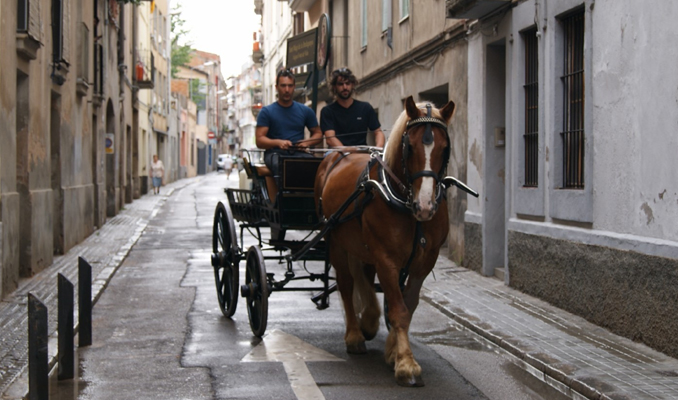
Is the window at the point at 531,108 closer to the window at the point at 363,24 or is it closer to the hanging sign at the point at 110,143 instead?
the window at the point at 363,24

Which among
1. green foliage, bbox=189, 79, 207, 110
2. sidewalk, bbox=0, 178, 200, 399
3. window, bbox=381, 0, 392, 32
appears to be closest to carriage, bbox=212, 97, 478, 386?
sidewalk, bbox=0, 178, 200, 399

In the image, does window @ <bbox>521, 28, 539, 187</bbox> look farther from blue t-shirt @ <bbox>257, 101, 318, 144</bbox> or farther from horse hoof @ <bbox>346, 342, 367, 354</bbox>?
horse hoof @ <bbox>346, 342, 367, 354</bbox>

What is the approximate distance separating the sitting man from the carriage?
205 millimetres

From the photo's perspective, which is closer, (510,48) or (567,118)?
(567,118)

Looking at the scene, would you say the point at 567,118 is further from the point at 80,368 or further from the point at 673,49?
the point at 80,368

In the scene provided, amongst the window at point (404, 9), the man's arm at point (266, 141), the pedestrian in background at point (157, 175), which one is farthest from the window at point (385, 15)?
the pedestrian in background at point (157, 175)

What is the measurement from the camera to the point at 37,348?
5227mm

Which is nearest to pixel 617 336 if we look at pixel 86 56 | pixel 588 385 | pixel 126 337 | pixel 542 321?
pixel 542 321

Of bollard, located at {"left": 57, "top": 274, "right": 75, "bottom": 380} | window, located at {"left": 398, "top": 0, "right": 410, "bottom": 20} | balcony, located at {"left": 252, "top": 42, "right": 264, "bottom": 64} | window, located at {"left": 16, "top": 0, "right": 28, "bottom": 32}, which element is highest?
balcony, located at {"left": 252, "top": 42, "right": 264, "bottom": 64}

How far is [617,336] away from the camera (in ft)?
27.3

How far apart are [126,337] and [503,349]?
11.2ft

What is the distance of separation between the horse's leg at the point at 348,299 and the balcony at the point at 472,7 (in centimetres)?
553

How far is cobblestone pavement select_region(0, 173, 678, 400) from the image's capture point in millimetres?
6320

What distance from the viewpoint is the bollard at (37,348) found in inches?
203
